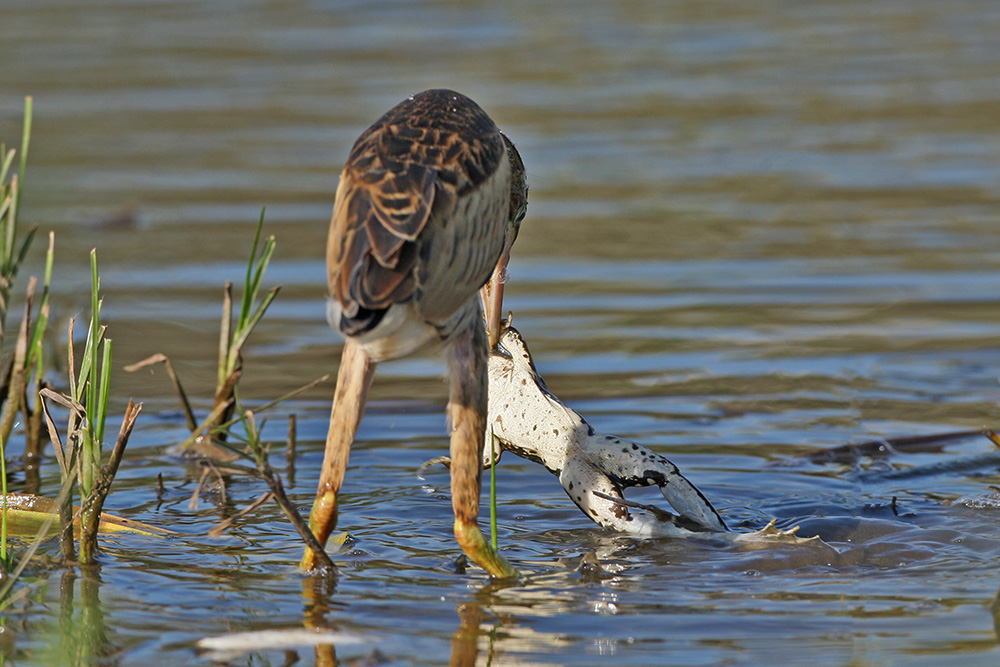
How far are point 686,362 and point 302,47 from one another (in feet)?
37.2

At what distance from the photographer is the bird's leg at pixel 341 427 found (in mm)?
4094

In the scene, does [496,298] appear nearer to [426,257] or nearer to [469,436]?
[469,436]

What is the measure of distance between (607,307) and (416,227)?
4.47m

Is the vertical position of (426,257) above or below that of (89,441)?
above

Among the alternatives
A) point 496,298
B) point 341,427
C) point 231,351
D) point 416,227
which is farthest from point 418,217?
point 231,351

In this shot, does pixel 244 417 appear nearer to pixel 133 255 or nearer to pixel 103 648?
pixel 103 648

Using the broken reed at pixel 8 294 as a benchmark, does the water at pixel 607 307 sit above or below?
below

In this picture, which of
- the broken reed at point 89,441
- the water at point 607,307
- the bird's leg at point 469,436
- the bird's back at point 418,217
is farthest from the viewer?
the bird's leg at point 469,436

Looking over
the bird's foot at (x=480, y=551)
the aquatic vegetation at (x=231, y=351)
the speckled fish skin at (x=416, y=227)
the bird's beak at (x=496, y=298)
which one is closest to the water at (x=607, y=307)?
the bird's foot at (x=480, y=551)

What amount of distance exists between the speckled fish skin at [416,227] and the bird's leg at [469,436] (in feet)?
0.38

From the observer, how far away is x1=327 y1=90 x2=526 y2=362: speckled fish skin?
3551 millimetres

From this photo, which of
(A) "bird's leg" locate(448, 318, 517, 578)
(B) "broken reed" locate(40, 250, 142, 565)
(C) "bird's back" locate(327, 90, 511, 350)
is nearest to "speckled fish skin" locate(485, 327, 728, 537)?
(A) "bird's leg" locate(448, 318, 517, 578)

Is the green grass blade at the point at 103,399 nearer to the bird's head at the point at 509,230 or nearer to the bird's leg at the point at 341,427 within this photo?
the bird's leg at the point at 341,427

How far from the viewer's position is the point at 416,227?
3.59m
